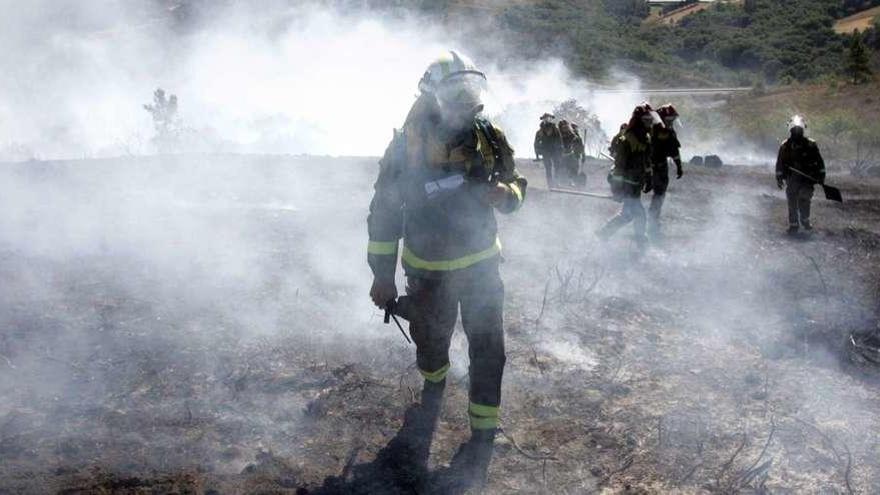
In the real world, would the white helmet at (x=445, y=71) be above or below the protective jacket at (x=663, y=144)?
above

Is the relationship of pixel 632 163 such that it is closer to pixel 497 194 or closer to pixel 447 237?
pixel 497 194

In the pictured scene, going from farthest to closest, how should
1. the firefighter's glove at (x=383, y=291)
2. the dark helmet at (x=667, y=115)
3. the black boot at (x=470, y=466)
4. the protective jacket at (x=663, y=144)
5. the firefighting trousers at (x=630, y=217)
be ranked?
the dark helmet at (x=667, y=115), the protective jacket at (x=663, y=144), the firefighting trousers at (x=630, y=217), the firefighter's glove at (x=383, y=291), the black boot at (x=470, y=466)

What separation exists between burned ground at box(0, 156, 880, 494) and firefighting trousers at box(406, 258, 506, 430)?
29 centimetres

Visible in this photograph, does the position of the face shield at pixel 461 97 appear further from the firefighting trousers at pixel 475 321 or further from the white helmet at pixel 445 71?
the firefighting trousers at pixel 475 321

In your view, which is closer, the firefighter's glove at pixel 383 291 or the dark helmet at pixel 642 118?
the firefighter's glove at pixel 383 291

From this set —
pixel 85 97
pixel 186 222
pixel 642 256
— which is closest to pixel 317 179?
pixel 186 222

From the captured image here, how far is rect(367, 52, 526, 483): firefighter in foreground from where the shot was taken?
3648 mm

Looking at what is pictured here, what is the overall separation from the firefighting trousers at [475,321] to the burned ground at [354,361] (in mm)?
290

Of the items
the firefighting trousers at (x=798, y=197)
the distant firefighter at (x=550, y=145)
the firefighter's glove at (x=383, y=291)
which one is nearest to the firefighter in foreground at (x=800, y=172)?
the firefighting trousers at (x=798, y=197)

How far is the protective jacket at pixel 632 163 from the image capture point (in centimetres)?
805

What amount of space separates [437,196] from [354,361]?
147 cm

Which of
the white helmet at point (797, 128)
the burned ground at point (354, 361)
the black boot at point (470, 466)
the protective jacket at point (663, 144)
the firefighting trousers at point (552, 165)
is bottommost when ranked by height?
the black boot at point (470, 466)

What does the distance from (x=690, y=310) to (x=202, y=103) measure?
29488 millimetres

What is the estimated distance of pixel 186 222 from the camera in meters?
7.49
